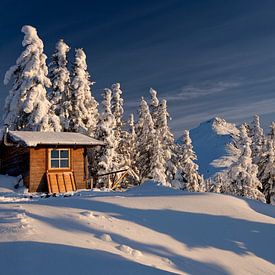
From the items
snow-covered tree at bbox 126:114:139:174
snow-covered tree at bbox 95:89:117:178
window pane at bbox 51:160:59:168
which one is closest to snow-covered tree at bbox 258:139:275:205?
snow-covered tree at bbox 126:114:139:174

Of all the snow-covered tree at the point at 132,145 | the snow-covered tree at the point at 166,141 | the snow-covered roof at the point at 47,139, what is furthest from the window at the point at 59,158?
the snow-covered tree at the point at 166,141

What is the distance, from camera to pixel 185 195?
55.2 feet

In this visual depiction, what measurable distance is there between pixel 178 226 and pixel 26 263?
6.68 meters

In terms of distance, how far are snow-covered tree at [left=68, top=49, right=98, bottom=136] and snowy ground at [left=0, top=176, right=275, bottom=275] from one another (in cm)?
1990

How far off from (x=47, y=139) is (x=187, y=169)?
19359 mm

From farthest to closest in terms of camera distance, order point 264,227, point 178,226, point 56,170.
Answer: point 56,170
point 264,227
point 178,226

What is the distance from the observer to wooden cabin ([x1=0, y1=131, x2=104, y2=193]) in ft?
76.2

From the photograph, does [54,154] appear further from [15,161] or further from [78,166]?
[15,161]

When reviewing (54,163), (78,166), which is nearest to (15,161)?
(54,163)

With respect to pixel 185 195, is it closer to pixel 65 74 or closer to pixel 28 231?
pixel 28 231

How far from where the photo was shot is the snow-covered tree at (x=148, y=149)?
3581 cm

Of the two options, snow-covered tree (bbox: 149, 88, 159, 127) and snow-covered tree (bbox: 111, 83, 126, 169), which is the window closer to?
snow-covered tree (bbox: 111, 83, 126, 169)

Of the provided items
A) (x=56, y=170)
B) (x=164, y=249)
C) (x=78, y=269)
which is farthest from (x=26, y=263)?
→ (x=56, y=170)

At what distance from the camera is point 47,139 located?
23562 millimetres
